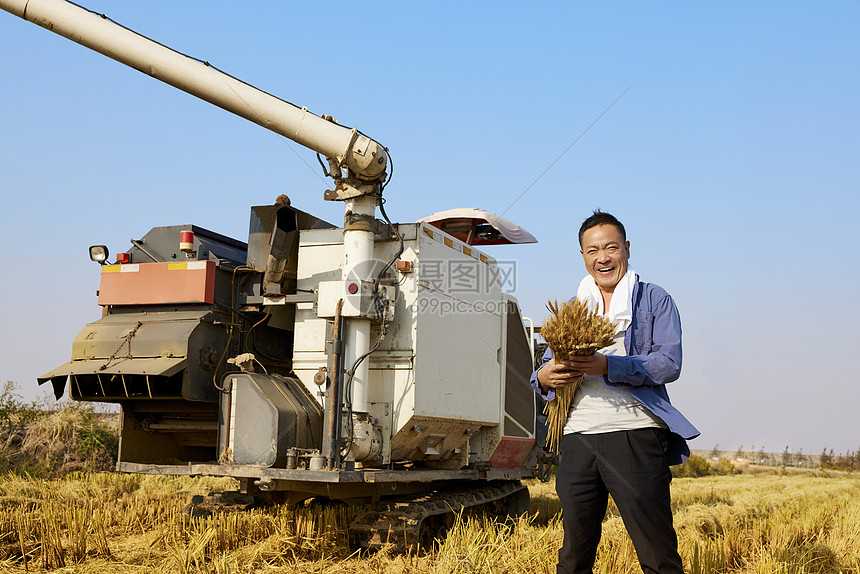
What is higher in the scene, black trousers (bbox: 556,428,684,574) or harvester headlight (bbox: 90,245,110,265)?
harvester headlight (bbox: 90,245,110,265)

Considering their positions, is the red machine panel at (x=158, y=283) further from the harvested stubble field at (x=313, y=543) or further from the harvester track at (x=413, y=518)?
the harvester track at (x=413, y=518)

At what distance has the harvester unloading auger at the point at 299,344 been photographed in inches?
257

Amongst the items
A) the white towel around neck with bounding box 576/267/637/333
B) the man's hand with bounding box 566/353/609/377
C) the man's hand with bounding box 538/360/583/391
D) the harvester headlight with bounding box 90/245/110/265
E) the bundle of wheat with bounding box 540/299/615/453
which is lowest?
the man's hand with bounding box 538/360/583/391

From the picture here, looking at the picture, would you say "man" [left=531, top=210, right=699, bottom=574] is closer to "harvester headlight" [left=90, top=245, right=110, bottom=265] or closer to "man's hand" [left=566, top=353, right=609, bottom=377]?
"man's hand" [left=566, top=353, right=609, bottom=377]

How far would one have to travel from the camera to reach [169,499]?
913 cm

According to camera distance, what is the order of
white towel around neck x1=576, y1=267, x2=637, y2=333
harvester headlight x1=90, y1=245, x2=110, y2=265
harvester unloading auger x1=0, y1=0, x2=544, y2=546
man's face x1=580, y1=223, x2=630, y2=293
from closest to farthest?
1. white towel around neck x1=576, y1=267, x2=637, y2=333
2. man's face x1=580, y1=223, x2=630, y2=293
3. harvester unloading auger x1=0, y1=0, x2=544, y2=546
4. harvester headlight x1=90, y1=245, x2=110, y2=265

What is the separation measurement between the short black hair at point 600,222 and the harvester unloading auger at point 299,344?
10.7ft

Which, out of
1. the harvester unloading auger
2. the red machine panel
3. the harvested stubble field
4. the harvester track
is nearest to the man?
the harvested stubble field

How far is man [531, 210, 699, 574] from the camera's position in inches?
121

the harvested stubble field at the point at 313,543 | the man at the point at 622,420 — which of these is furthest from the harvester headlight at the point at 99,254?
the man at the point at 622,420

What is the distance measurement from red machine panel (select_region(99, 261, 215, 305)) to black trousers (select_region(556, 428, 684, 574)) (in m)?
4.86

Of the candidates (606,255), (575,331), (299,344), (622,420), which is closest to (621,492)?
(622,420)

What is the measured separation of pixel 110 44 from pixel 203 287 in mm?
2440

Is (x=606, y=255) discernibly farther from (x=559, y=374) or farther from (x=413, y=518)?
(x=413, y=518)
